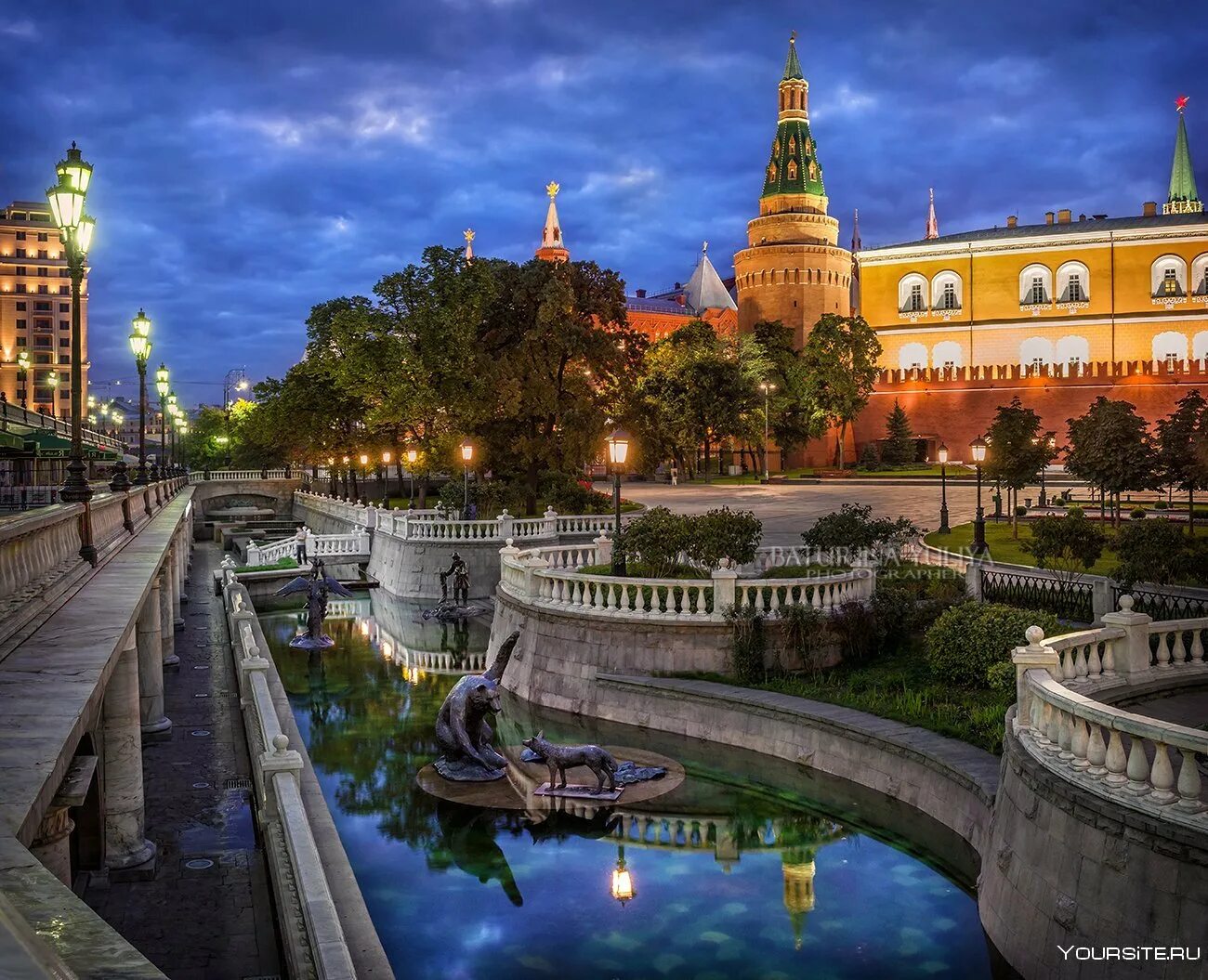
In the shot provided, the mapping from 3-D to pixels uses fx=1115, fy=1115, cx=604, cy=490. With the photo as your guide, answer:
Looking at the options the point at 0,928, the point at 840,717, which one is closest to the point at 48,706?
the point at 0,928

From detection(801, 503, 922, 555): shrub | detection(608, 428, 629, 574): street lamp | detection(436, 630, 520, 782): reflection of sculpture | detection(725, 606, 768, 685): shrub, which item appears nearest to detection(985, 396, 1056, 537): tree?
detection(801, 503, 922, 555): shrub

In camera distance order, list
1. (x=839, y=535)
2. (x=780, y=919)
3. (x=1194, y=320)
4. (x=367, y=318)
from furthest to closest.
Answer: (x=1194, y=320) < (x=367, y=318) < (x=839, y=535) < (x=780, y=919)

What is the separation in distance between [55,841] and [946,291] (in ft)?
258

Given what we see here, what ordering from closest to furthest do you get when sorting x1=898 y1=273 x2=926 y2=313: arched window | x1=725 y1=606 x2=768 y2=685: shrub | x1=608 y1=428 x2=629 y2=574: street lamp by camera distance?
x1=725 y1=606 x2=768 y2=685: shrub < x1=608 y1=428 x2=629 y2=574: street lamp < x1=898 y1=273 x2=926 y2=313: arched window

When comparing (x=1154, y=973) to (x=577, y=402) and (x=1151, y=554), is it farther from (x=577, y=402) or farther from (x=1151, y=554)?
(x=577, y=402)

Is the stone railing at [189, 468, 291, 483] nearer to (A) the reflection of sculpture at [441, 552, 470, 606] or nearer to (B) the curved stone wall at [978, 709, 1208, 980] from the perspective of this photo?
(A) the reflection of sculpture at [441, 552, 470, 606]

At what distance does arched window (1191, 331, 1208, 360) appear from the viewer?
72375 millimetres

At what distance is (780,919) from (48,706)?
7461mm

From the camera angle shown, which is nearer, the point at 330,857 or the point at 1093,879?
the point at 1093,879

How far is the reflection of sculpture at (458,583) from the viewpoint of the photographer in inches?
1257

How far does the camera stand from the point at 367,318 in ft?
137

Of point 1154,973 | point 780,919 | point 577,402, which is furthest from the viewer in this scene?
point 577,402

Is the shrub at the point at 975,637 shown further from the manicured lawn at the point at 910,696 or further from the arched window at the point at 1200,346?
the arched window at the point at 1200,346

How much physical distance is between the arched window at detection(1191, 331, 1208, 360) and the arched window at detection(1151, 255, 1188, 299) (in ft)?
9.53
